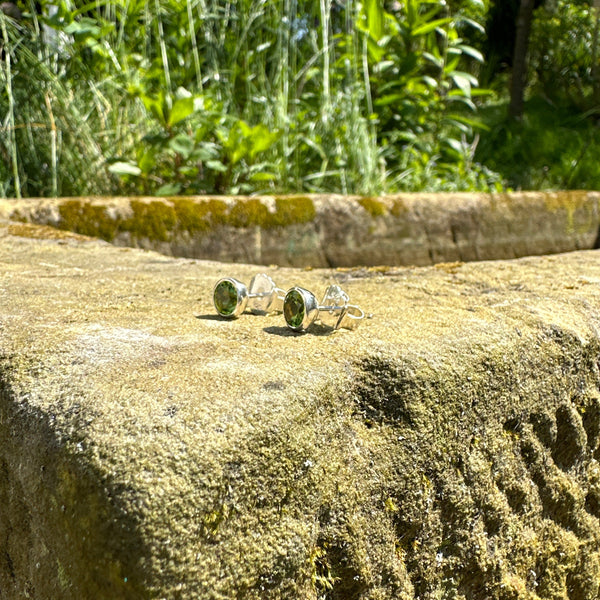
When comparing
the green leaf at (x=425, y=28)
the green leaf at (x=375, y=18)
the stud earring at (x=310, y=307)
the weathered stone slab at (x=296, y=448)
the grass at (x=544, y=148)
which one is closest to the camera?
the weathered stone slab at (x=296, y=448)

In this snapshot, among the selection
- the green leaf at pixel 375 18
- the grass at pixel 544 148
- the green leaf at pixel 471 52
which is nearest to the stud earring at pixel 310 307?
the green leaf at pixel 375 18

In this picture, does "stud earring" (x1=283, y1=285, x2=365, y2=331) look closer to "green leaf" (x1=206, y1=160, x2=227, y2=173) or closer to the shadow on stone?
the shadow on stone

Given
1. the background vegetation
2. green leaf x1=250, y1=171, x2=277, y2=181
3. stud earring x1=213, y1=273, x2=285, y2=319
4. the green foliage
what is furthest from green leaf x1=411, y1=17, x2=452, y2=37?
the green foliage

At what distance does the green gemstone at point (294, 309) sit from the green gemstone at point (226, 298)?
0.34 ft

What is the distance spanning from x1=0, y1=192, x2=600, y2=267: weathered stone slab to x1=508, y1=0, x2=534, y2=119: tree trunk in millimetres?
4537

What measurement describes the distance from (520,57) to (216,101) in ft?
16.9

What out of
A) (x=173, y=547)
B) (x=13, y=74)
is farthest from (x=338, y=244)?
(x=173, y=547)

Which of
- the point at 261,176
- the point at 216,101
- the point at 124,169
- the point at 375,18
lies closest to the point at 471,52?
the point at 375,18

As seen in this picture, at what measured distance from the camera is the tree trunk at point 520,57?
6.41 meters

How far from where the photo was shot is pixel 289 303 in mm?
998

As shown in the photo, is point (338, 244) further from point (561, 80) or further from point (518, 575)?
point (561, 80)

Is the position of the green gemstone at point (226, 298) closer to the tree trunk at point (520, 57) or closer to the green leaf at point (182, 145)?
the green leaf at point (182, 145)

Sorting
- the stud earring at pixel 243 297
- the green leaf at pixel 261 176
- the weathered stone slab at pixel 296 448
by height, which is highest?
the green leaf at pixel 261 176

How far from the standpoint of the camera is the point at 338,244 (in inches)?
90.5
